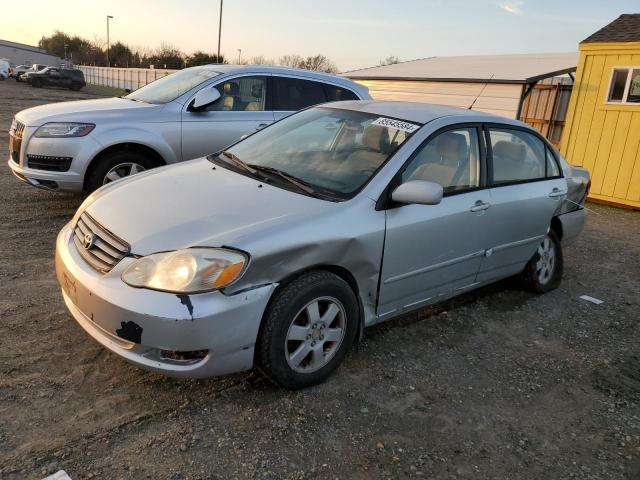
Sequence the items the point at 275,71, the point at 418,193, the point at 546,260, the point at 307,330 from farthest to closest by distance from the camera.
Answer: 1. the point at 275,71
2. the point at 546,260
3. the point at 418,193
4. the point at 307,330

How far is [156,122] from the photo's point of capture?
18.4ft

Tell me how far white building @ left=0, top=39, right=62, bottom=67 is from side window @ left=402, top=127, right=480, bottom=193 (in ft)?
295

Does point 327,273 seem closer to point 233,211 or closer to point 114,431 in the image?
point 233,211

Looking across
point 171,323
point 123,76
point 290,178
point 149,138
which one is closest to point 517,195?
point 290,178

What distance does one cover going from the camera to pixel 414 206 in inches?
129

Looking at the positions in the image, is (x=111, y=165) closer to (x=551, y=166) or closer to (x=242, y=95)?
(x=242, y=95)

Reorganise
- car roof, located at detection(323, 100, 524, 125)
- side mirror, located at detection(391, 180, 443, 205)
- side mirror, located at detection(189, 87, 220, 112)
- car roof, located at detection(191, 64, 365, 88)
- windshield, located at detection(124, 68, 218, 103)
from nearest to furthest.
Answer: side mirror, located at detection(391, 180, 443, 205), car roof, located at detection(323, 100, 524, 125), side mirror, located at detection(189, 87, 220, 112), windshield, located at detection(124, 68, 218, 103), car roof, located at detection(191, 64, 365, 88)

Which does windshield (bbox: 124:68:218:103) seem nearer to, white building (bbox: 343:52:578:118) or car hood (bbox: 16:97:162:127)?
car hood (bbox: 16:97:162:127)

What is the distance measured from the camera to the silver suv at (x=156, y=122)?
5.26 meters

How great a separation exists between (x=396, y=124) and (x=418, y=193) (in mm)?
766

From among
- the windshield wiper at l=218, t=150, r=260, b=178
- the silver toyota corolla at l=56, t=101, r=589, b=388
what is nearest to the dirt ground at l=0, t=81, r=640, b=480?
the silver toyota corolla at l=56, t=101, r=589, b=388

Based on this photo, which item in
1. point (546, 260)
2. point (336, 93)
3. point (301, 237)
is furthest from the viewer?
point (336, 93)

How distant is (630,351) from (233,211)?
3.21m

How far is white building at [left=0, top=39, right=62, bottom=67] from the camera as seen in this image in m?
79.8
